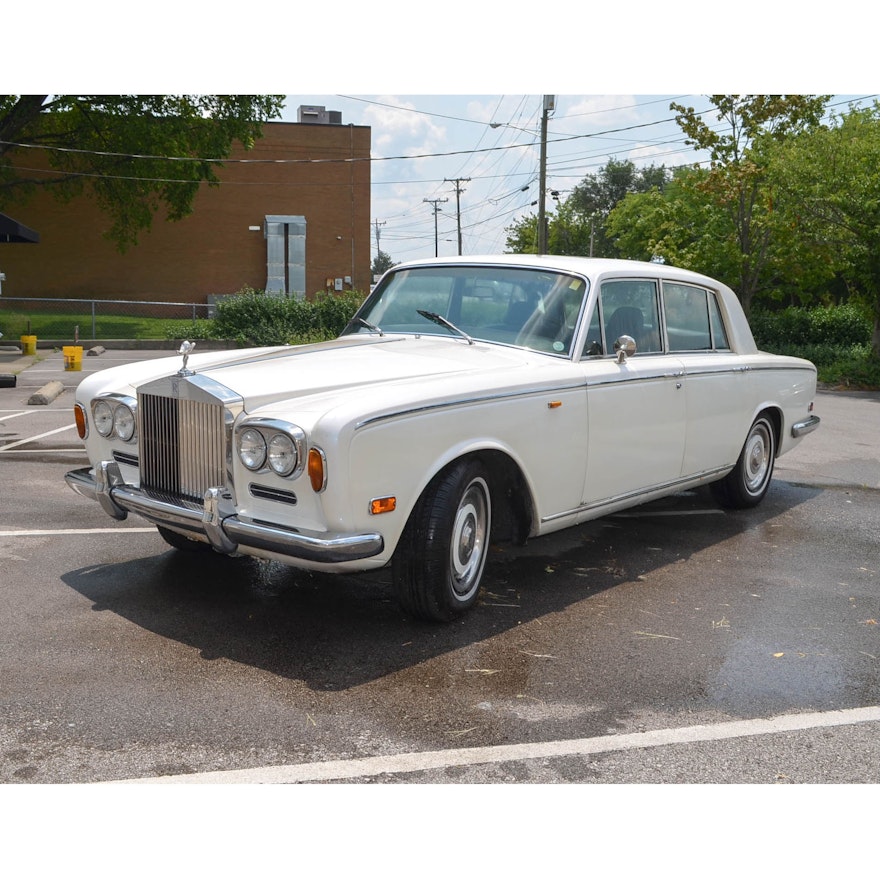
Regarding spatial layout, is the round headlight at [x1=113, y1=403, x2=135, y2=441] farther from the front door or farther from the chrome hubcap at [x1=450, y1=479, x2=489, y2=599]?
the front door

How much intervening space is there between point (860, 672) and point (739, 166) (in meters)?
23.8

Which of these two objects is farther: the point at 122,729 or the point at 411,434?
the point at 411,434

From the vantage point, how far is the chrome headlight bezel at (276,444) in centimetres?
429

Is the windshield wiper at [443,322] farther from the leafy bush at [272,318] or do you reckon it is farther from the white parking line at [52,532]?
the leafy bush at [272,318]

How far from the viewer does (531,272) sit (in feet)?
19.7

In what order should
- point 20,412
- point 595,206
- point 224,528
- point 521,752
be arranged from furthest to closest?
point 595,206
point 20,412
point 224,528
point 521,752

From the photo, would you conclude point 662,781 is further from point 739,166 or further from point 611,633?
point 739,166

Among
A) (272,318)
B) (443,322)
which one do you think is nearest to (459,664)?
(443,322)

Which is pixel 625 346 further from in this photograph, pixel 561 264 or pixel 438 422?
pixel 438 422

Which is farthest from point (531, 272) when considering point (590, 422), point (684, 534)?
point (684, 534)

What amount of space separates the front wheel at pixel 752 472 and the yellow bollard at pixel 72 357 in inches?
626

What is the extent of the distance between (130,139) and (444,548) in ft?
91.7

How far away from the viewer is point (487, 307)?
600cm

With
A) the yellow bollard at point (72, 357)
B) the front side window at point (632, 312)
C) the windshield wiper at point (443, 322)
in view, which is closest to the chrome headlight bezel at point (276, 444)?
the windshield wiper at point (443, 322)
